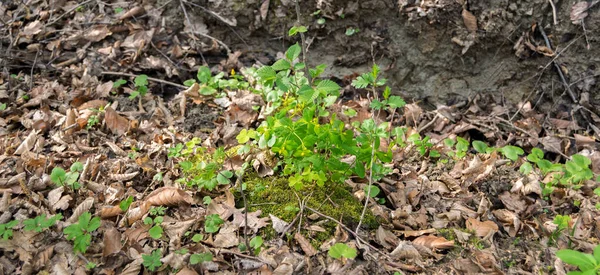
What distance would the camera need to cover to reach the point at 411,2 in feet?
14.9

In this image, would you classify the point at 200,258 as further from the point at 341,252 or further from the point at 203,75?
the point at 203,75

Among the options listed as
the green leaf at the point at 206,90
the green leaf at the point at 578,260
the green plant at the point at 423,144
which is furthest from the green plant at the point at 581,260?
the green leaf at the point at 206,90

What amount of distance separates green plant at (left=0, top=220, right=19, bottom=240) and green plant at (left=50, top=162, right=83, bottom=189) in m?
0.36

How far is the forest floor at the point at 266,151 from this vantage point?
8.39 feet

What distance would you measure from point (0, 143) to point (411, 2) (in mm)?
3731

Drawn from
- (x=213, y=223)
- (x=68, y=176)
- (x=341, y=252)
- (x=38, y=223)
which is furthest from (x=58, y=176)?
(x=341, y=252)

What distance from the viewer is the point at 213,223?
2629 millimetres

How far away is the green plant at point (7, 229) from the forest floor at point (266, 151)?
0.04 ft

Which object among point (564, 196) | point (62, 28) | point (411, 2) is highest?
point (411, 2)

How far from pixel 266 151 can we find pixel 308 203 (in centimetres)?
52

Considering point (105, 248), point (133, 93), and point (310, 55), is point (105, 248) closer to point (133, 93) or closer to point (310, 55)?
point (133, 93)

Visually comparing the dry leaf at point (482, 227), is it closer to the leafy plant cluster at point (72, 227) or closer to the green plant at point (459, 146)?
the green plant at point (459, 146)

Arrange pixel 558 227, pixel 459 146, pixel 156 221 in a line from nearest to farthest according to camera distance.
→ pixel 156 221 < pixel 558 227 < pixel 459 146

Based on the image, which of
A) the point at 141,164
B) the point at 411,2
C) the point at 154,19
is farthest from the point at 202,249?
the point at 411,2
